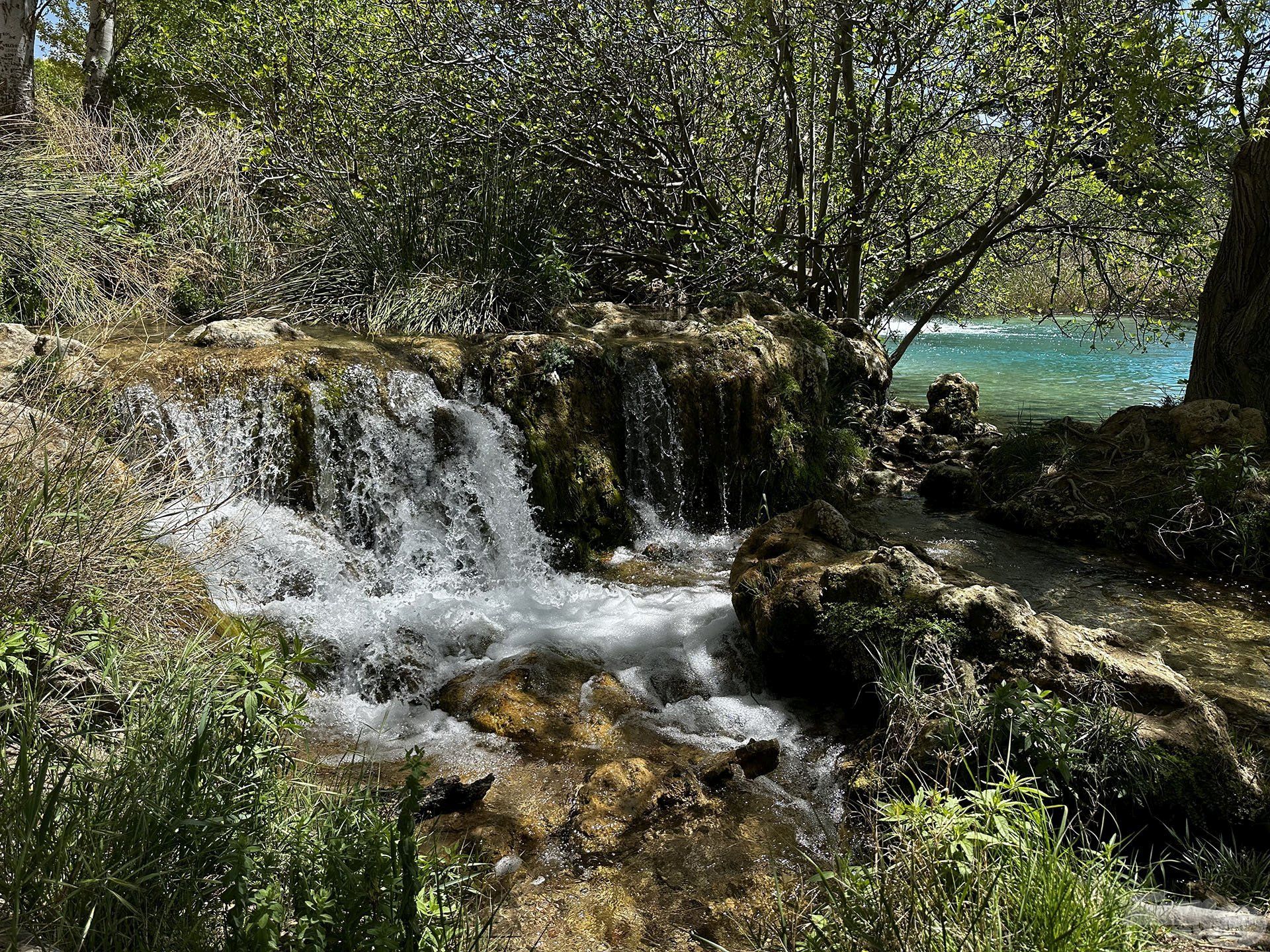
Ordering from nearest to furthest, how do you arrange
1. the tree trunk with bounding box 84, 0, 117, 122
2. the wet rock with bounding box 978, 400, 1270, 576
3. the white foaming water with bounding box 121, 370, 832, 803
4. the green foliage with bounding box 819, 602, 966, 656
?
1. the green foliage with bounding box 819, 602, 966, 656
2. the white foaming water with bounding box 121, 370, 832, 803
3. the wet rock with bounding box 978, 400, 1270, 576
4. the tree trunk with bounding box 84, 0, 117, 122

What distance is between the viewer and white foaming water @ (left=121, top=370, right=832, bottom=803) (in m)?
4.33

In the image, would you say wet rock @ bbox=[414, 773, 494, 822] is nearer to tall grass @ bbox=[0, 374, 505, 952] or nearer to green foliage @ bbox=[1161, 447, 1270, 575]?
tall grass @ bbox=[0, 374, 505, 952]

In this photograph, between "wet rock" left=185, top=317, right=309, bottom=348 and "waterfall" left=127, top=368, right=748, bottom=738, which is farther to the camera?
"wet rock" left=185, top=317, right=309, bottom=348

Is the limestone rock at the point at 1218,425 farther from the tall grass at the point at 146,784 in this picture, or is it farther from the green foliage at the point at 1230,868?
the tall grass at the point at 146,784

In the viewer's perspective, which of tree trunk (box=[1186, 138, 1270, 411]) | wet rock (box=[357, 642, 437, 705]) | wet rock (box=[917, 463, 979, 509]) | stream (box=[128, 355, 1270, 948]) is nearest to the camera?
Answer: stream (box=[128, 355, 1270, 948])

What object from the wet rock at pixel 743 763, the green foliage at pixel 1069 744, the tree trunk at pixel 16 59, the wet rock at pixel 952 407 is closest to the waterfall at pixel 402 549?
the wet rock at pixel 743 763

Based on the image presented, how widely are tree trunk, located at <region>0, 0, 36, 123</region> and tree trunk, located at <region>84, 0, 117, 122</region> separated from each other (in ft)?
19.2

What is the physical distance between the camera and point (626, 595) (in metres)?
5.90

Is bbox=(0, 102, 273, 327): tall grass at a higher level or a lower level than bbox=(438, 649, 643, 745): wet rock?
higher

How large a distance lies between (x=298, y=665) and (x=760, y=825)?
2.38 meters

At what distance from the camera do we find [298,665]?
4.12m

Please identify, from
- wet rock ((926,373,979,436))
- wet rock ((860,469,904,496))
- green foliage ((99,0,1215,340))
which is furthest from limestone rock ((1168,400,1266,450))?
wet rock ((926,373,979,436))

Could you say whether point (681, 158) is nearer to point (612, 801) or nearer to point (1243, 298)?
point (1243, 298)

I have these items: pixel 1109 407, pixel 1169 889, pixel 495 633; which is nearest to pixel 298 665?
pixel 495 633
